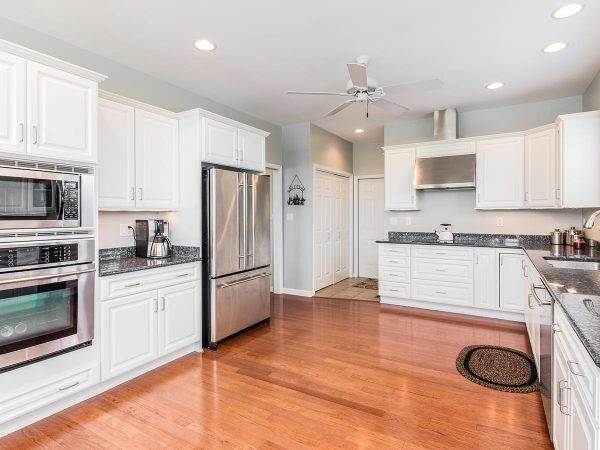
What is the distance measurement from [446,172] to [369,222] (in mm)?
2358

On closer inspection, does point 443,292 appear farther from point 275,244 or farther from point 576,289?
point 576,289

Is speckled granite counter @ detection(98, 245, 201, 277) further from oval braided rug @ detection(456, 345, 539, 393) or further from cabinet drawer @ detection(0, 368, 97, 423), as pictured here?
oval braided rug @ detection(456, 345, 539, 393)

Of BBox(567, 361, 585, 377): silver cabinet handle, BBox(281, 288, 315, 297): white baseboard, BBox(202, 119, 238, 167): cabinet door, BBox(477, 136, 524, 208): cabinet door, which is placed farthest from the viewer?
BBox(281, 288, 315, 297): white baseboard

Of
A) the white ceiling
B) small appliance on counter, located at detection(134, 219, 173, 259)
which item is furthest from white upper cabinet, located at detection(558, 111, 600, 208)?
small appliance on counter, located at detection(134, 219, 173, 259)

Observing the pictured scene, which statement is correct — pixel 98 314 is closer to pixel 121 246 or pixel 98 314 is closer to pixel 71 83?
pixel 121 246

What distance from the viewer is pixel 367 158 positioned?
269 inches

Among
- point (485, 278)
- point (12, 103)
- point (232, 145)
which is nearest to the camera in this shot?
point (12, 103)

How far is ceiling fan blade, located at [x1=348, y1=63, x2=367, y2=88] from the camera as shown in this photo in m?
2.61

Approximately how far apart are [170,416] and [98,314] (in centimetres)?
90

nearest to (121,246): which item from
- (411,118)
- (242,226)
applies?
(242,226)

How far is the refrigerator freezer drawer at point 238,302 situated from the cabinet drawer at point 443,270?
6.99 ft

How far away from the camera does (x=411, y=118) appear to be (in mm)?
5242

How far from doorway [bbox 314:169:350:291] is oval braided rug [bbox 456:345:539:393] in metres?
2.86

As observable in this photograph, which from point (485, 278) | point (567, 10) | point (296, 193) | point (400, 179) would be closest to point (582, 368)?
point (567, 10)
